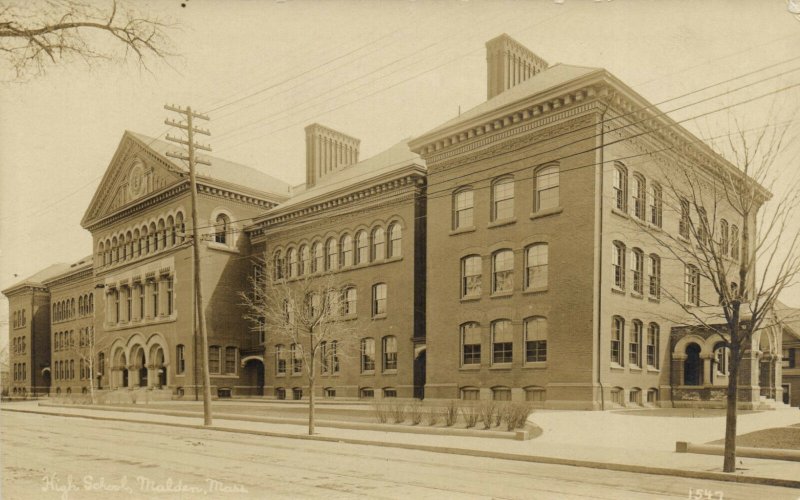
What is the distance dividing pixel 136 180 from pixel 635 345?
3639cm

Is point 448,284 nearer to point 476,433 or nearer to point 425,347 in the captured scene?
point 425,347

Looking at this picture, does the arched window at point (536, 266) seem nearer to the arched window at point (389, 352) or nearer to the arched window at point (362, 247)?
the arched window at point (389, 352)

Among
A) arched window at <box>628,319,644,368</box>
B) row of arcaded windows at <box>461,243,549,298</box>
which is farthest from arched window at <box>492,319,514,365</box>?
arched window at <box>628,319,644,368</box>

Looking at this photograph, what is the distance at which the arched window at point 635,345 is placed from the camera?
27906 mm

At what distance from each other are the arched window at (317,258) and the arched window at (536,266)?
15.3 metres

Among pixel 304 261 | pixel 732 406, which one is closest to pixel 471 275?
pixel 304 261

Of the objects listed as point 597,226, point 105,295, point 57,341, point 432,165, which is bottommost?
point 57,341

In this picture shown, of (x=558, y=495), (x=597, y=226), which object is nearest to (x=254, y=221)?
(x=597, y=226)

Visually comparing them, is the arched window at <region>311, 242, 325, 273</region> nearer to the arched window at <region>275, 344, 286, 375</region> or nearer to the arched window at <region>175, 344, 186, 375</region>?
the arched window at <region>275, 344, 286, 375</region>

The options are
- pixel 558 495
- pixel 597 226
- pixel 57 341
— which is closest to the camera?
pixel 558 495

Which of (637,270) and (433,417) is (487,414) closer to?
(433,417)

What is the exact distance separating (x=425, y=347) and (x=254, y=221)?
682 inches

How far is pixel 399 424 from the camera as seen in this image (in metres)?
21.5

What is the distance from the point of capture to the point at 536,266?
91.1ft
